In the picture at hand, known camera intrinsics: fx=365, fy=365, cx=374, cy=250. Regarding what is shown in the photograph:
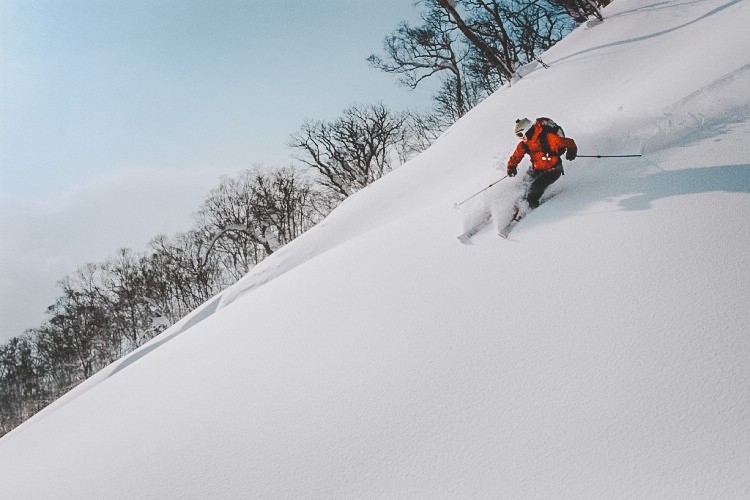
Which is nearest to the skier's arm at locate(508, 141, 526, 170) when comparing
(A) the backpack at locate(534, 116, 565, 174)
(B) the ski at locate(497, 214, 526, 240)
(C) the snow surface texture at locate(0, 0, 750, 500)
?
(A) the backpack at locate(534, 116, 565, 174)

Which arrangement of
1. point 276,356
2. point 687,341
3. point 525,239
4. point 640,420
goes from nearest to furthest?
point 640,420 → point 687,341 → point 276,356 → point 525,239

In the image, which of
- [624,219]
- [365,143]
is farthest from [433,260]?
[365,143]

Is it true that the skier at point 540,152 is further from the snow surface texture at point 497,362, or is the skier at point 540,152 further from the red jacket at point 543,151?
the snow surface texture at point 497,362

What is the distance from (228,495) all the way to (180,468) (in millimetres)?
614

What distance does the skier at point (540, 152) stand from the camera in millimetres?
4125

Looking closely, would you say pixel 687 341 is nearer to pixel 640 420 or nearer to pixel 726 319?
pixel 726 319

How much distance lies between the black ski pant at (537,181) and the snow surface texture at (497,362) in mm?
228

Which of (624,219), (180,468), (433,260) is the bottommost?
(180,468)

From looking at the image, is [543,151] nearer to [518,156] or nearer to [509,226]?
[518,156]

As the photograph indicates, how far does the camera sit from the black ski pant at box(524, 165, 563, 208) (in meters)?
4.30

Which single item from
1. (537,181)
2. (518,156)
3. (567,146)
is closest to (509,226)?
(537,181)

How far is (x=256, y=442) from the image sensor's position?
2873mm

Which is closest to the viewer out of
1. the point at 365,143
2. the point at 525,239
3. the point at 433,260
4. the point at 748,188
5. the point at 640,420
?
the point at 640,420

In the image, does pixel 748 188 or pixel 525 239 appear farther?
pixel 525 239
